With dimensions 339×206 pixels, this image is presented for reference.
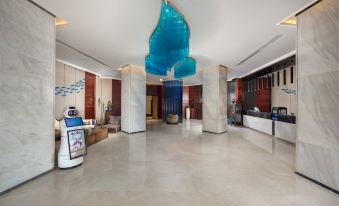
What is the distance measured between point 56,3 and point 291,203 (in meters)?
5.71

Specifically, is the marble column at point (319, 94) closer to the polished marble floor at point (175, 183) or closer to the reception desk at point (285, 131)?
the polished marble floor at point (175, 183)

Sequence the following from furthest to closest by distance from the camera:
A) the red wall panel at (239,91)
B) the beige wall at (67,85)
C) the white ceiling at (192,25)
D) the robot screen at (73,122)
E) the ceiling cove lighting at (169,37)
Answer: the red wall panel at (239,91)
the beige wall at (67,85)
the robot screen at (73,122)
the ceiling cove lighting at (169,37)
the white ceiling at (192,25)

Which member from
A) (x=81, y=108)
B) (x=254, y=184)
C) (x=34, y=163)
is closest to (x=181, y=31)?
(x=254, y=184)

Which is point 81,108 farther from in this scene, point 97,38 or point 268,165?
point 268,165

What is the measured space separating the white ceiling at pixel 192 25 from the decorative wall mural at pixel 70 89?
2.54 m

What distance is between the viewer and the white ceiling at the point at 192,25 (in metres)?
3.24

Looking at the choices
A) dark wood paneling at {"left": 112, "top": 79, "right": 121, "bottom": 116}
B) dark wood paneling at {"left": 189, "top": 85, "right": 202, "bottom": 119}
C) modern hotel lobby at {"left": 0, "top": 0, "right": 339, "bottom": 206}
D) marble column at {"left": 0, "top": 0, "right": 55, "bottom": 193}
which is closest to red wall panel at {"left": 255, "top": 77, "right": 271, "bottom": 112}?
modern hotel lobby at {"left": 0, "top": 0, "right": 339, "bottom": 206}

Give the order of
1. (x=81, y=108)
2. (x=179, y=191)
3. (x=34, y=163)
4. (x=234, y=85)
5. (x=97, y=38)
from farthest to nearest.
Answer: (x=234, y=85), (x=81, y=108), (x=97, y=38), (x=34, y=163), (x=179, y=191)

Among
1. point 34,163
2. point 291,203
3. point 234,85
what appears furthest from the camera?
point 234,85

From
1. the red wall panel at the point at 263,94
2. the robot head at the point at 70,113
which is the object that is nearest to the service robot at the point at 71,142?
the robot head at the point at 70,113

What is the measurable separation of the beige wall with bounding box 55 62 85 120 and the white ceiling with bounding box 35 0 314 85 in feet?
6.92

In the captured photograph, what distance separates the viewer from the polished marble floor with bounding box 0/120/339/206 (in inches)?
95.7

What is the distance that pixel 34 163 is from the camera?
3143mm

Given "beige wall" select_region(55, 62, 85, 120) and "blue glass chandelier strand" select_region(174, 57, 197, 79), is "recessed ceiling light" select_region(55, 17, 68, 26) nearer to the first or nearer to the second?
"blue glass chandelier strand" select_region(174, 57, 197, 79)
